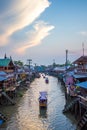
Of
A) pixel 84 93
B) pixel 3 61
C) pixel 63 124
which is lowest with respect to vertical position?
pixel 63 124

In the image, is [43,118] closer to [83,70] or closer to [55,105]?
[55,105]

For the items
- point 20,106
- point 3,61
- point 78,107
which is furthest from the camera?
point 3,61

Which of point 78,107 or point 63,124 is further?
point 78,107

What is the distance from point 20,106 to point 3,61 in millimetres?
19190

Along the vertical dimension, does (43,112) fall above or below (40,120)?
above

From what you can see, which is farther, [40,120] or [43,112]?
[43,112]

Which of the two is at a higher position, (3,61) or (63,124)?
(3,61)

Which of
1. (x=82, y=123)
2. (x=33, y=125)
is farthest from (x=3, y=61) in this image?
(x=82, y=123)

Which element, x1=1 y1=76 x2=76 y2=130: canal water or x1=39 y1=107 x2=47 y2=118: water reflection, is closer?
x1=1 y1=76 x2=76 y2=130: canal water

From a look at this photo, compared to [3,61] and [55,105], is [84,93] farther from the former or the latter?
[3,61]

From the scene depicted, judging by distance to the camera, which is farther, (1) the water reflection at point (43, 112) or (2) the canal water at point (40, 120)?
(1) the water reflection at point (43, 112)

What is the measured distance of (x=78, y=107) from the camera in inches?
1650

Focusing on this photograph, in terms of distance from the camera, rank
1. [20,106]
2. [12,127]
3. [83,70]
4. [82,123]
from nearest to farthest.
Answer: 1. [82,123]
2. [12,127]
3. [20,106]
4. [83,70]

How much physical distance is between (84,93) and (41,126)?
9.89 metres
